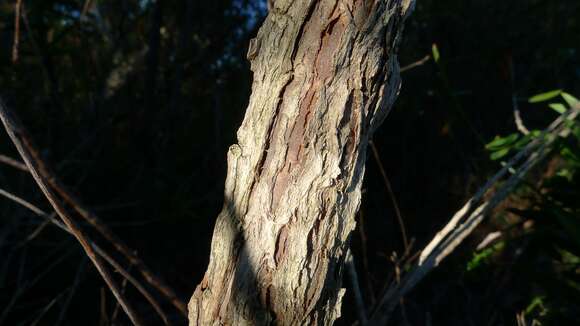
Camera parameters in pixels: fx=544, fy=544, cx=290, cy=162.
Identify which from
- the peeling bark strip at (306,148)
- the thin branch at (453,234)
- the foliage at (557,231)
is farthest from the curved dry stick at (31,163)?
the foliage at (557,231)

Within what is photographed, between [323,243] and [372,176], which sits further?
[372,176]

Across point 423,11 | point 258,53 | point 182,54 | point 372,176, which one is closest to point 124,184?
point 182,54

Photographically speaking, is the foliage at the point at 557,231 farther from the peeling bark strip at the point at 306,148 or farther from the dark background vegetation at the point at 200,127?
the peeling bark strip at the point at 306,148

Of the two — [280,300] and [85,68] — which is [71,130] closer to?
[85,68]

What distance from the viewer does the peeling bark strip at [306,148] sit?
0.79m

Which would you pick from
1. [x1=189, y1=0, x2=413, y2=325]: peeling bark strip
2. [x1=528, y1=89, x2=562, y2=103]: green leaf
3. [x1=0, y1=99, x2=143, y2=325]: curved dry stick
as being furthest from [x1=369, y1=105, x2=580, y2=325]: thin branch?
[x1=0, y1=99, x2=143, y2=325]: curved dry stick

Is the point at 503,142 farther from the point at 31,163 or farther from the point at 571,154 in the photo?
the point at 31,163

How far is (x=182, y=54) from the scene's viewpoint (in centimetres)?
299

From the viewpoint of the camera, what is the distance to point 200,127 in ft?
10.3

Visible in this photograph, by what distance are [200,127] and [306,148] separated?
2.40 metres

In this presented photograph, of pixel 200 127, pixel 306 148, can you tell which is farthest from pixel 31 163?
pixel 200 127

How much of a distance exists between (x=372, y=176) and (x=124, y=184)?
1440 millimetres

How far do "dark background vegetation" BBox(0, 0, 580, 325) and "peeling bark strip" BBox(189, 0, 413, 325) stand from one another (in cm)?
144

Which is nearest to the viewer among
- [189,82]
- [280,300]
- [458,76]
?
[280,300]
